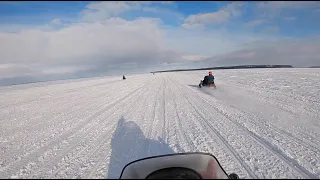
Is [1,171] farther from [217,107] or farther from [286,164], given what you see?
[217,107]

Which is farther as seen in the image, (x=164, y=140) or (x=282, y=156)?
(x=164, y=140)

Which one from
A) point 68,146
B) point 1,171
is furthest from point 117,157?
point 1,171

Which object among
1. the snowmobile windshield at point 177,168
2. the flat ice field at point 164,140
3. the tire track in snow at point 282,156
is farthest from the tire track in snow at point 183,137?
the snowmobile windshield at point 177,168

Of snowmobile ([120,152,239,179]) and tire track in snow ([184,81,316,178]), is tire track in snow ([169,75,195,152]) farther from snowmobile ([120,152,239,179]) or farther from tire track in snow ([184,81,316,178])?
snowmobile ([120,152,239,179])

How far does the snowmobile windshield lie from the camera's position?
3113 mm

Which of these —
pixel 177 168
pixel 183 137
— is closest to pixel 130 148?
pixel 183 137

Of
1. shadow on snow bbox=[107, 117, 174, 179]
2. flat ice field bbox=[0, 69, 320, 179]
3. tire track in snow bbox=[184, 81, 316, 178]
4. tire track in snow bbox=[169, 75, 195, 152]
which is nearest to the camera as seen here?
tire track in snow bbox=[184, 81, 316, 178]

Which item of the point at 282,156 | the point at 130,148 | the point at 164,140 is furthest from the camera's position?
the point at 164,140

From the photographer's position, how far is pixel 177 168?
327 cm

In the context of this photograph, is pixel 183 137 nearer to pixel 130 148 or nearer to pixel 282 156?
pixel 130 148

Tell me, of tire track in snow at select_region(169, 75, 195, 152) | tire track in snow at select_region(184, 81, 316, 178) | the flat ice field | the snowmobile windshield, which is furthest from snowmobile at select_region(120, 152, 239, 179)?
tire track in snow at select_region(169, 75, 195, 152)

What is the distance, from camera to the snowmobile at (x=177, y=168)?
3113 mm

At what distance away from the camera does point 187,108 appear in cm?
988

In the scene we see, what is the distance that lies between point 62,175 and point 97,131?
2802mm
